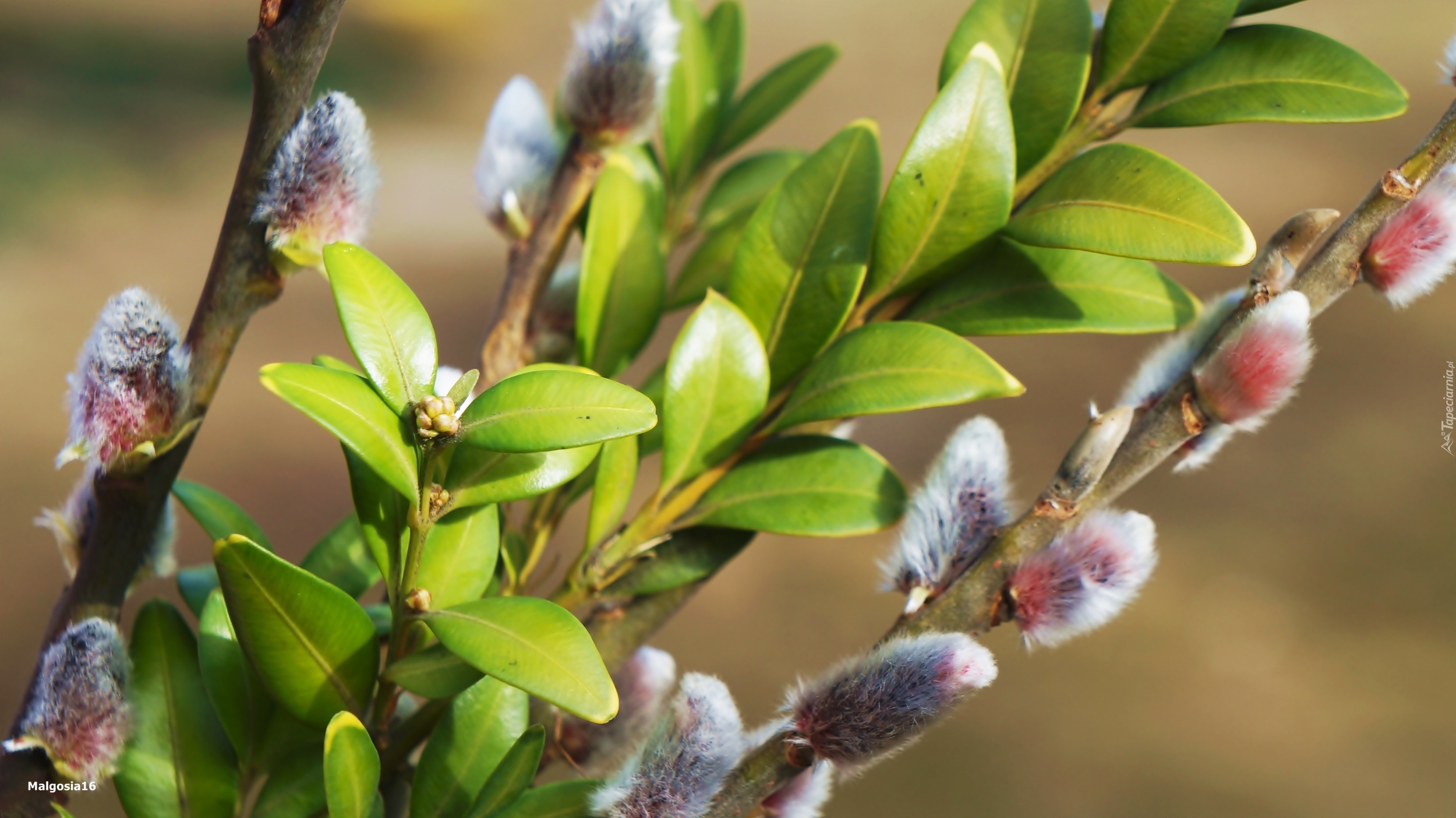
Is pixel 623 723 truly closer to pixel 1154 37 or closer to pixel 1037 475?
pixel 1154 37

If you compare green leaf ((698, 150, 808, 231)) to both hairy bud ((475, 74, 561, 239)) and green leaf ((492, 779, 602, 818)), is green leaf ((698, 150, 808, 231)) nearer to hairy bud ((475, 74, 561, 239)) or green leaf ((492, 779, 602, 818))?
hairy bud ((475, 74, 561, 239))

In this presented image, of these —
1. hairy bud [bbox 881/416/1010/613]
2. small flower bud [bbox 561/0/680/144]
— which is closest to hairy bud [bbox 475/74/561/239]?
small flower bud [bbox 561/0/680/144]

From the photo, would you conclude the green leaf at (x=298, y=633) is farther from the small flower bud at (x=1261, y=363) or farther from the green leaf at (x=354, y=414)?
the small flower bud at (x=1261, y=363)

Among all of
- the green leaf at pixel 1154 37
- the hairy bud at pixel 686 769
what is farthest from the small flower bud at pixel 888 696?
the green leaf at pixel 1154 37

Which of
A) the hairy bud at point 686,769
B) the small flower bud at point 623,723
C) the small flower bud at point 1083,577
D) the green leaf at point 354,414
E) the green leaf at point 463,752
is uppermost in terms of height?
the green leaf at point 354,414

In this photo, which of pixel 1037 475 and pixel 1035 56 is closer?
pixel 1035 56

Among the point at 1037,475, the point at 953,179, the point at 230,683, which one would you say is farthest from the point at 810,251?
the point at 1037,475
